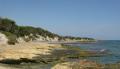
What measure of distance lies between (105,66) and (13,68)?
11.8 meters

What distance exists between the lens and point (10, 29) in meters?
119

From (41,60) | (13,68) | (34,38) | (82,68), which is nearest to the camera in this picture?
(82,68)

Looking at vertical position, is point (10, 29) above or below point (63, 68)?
above

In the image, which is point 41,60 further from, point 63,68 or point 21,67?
point 63,68

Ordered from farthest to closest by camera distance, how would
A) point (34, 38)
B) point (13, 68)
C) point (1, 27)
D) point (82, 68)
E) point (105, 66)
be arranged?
1. point (34, 38)
2. point (1, 27)
3. point (13, 68)
4. point (105, 66)
5. point (82, 68)

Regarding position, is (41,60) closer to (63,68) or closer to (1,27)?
(63,68)

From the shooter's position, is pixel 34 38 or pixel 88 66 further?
pixel 34 38

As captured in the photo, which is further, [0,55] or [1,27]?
[1,27]

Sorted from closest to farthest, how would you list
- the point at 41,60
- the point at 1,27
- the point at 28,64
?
1. the point at 28,64
2. the point at 41,60
3. the point at 1,27

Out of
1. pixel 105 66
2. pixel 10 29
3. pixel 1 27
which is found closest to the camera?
pixel 105 66

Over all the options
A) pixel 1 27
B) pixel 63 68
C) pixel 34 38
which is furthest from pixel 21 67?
pixel 34 38

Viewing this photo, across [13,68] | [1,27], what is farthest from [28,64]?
[1,27]

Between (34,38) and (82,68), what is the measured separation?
156881 millimetres

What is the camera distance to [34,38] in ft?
598
